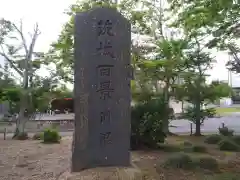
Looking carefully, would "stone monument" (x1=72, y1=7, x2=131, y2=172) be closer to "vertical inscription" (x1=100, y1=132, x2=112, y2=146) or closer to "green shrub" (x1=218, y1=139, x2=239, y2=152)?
"vertical inscription" (x1=100, y1=132, x2=112, y2=146)

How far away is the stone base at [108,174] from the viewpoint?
5195 millimetres

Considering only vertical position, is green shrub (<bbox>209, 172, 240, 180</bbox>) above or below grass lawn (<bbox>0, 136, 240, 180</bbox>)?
above

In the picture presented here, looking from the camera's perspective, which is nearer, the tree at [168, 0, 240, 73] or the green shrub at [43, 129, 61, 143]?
the tree at [168, 0, 240, 73]

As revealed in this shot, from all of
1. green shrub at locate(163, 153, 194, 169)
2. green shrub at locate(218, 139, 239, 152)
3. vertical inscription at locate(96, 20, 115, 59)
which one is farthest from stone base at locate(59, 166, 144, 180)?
green shrub at locate(218, 139, 239, 152)

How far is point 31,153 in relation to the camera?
29.7ft

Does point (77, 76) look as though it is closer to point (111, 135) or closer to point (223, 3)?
point (111, 135)

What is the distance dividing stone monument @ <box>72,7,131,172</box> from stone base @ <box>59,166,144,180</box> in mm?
202

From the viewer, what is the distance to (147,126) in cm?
901

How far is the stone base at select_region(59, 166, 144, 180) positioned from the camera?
5.20 metres

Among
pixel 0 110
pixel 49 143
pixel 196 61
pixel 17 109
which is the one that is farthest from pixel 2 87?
pixel 0 110

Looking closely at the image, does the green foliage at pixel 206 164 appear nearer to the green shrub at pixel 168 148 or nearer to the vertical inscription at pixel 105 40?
the green shrub at pixel 168 148

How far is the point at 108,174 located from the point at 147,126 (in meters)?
3.87

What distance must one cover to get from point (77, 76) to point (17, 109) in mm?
11235

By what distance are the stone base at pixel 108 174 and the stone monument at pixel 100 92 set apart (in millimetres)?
202
